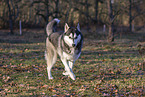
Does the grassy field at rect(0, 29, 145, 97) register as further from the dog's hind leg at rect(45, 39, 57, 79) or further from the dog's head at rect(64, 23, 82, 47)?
the dog's head at rect(64, 23, 82, 47)

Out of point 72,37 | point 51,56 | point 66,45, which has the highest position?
point 72,37

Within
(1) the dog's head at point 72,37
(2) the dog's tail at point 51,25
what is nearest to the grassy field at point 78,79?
(1) the dog's head at point 72,37

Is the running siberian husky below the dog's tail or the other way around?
below

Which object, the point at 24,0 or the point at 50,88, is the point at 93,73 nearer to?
the point at 50,88

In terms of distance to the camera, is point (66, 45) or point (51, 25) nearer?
point (66, 45)

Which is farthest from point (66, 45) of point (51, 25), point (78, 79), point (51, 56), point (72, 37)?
point (78, 79)

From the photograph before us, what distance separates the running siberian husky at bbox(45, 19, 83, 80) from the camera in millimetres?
6672

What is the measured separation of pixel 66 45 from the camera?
6941 millimetres

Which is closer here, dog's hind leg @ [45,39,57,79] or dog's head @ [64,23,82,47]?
dog's head @ [64,23,82,47]

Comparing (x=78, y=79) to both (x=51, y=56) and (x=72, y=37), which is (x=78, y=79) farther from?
(x=72, y=37)

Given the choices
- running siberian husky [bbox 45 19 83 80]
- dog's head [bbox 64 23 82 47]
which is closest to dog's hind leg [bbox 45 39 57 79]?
running siberian husky [bbox 45 19 83 80]

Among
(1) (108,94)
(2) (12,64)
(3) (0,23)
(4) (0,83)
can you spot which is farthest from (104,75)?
(3) (0,23)

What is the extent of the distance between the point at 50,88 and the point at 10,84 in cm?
160

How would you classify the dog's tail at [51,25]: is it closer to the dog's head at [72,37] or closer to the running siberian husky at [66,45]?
the running siberian husky at [66,45]
